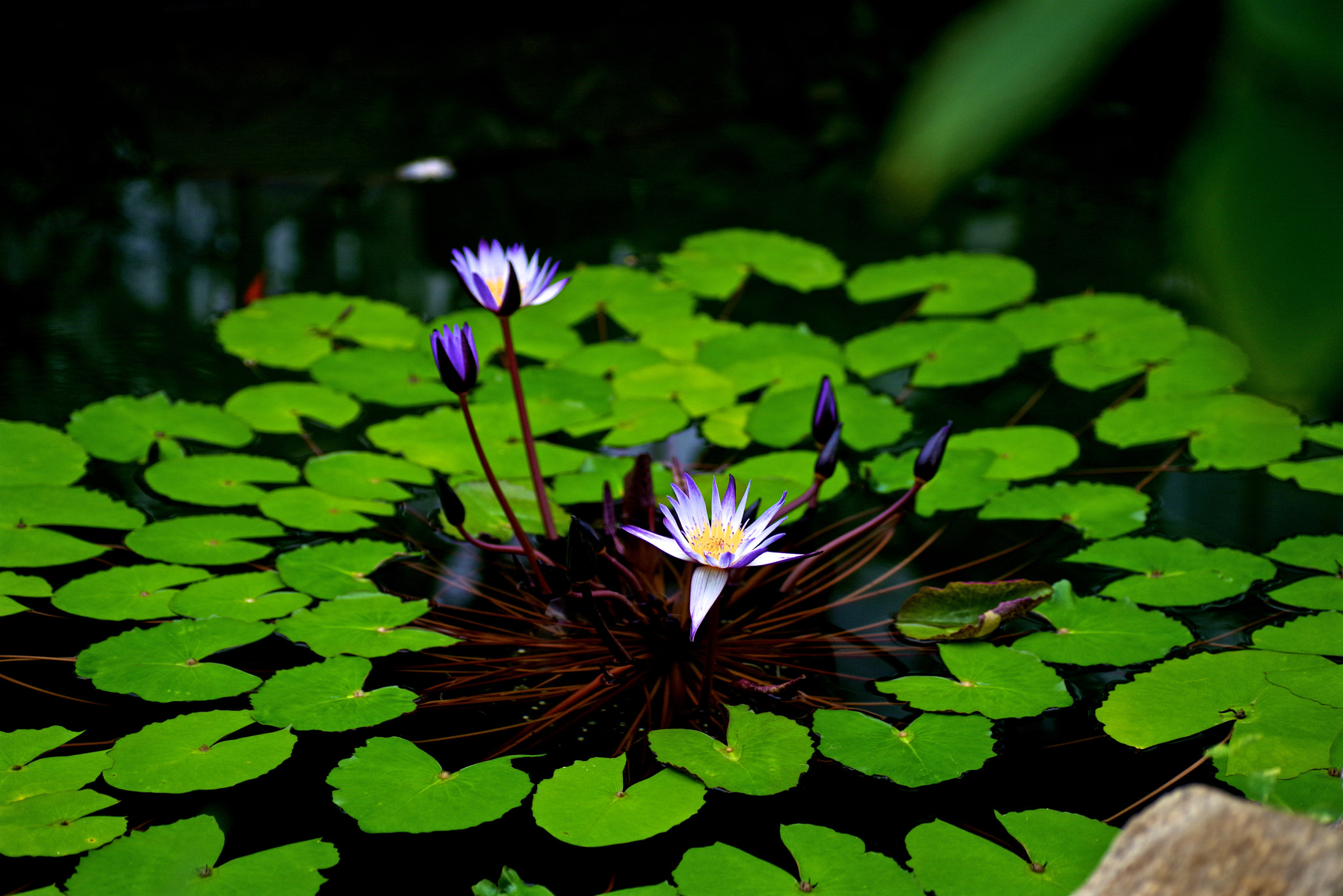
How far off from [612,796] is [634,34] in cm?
331

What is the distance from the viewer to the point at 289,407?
6.46ft

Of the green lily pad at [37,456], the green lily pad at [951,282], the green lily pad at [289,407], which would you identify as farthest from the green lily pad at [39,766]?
the green lily pad at [951,282]

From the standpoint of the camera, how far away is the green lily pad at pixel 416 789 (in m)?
1.10

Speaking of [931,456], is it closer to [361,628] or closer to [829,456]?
[829,456]

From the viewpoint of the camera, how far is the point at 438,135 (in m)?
3.51

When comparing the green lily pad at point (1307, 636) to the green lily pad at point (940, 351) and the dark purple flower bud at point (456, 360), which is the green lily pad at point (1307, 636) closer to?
the green lily pad at point (940, 351)

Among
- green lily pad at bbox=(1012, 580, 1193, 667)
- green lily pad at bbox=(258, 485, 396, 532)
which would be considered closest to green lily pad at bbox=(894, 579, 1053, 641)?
green lily pad at bbox=(1012, 580, 1193, 667)

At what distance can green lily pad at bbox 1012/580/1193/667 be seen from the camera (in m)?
1.35

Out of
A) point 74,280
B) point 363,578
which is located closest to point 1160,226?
point 363,578

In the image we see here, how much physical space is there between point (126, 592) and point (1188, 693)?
1.40 metres

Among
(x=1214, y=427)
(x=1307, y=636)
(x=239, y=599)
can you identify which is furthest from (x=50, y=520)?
(x=1214, y=427)

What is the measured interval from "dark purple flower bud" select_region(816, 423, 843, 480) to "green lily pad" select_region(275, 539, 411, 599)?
0.65 metres

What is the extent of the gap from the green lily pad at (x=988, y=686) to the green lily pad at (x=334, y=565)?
75 cm

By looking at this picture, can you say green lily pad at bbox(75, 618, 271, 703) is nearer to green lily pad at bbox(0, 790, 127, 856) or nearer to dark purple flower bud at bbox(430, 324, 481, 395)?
green lily pad at bbox(0, 790, 127, 856)
